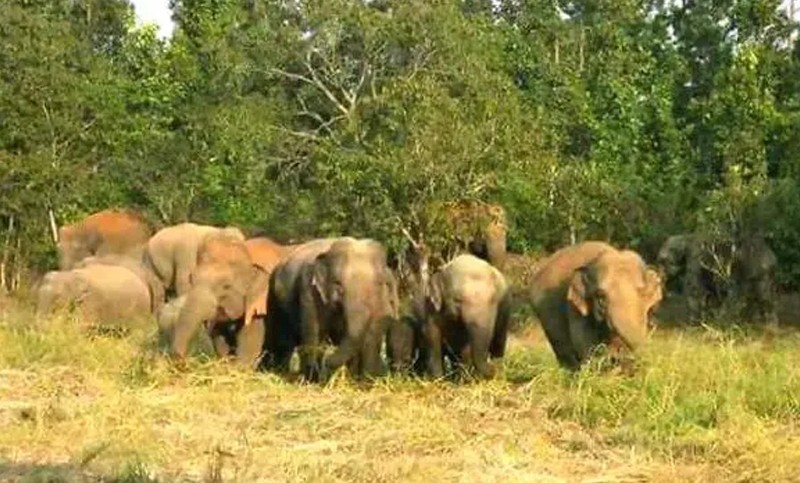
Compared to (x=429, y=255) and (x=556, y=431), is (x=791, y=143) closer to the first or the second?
(x=429, y=255)

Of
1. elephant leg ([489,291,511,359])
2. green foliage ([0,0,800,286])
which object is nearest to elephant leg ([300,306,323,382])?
elephant leg ([489,291,511,359])

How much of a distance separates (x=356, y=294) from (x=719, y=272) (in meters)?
11.8

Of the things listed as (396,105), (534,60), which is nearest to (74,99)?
(396,105)

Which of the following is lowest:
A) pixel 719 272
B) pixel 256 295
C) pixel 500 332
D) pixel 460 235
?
pixel 500 332

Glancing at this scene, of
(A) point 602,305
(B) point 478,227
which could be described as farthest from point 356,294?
(B) point 478,227

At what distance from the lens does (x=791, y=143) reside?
1150 inches

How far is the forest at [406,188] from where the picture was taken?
31.1 feet

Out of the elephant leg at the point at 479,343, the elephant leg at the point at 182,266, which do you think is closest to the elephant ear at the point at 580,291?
the elephant leg at the point at 479,343

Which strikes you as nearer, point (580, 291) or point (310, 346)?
point (580, 291)

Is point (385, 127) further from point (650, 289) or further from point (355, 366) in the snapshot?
point (650, 289)

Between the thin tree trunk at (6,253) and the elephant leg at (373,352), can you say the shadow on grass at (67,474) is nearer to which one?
the elephant leg at (373,352)

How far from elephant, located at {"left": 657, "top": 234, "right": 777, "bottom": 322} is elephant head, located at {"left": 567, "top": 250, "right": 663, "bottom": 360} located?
11.0 metres

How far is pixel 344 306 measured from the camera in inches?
521

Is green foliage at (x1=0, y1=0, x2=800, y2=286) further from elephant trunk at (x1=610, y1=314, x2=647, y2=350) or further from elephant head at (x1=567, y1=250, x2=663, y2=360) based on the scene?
elephant trunk at (x1=610, y1=314, x2=647, y2=350)
